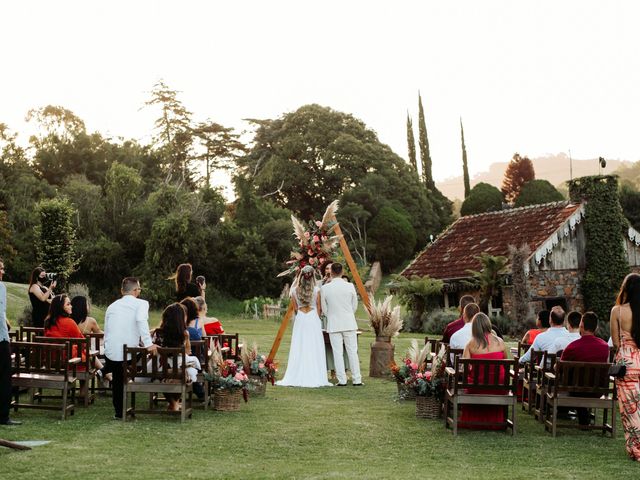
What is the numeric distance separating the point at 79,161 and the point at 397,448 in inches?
1985

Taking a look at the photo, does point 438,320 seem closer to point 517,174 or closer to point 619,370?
point 619,370

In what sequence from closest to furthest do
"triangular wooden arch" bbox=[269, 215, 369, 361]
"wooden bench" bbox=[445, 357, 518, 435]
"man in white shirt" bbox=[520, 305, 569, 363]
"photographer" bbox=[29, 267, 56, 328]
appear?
"wooden bench" bbox=[445, 357, 518, 435] → "man in white shirt" bbox=[520, 305, 569, 363] → "photographer" bbox=[29, 267, 56, 328] → "triangular wooden arch" bbox=[269, 215, 369, 361]

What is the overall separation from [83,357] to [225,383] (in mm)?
1813

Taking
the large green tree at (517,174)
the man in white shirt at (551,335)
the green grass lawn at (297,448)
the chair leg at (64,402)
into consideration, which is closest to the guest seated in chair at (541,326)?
the man in white shirt at (551,335)

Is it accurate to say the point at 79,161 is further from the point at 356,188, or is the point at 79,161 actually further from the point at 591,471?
the point at 591,471

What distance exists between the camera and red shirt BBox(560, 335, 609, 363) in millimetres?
9805

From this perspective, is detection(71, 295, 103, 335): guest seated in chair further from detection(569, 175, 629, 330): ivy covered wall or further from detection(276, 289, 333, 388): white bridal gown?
detection(569, 175, 629, 330): ivy covered wall

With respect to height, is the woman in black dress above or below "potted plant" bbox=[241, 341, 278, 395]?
above

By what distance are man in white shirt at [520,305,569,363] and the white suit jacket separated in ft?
12.4

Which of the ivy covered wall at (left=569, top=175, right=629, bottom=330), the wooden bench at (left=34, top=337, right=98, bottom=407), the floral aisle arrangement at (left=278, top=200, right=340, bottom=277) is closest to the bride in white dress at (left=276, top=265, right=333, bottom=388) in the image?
the floral aisle arrangement at (left=278, top=200, right=340, bottom=277)

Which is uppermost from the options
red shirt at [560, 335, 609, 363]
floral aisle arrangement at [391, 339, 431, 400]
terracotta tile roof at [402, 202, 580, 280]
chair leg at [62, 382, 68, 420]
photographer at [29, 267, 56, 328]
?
terracotta tile roof at [402, 202, 580, 280]

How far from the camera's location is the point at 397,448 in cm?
867

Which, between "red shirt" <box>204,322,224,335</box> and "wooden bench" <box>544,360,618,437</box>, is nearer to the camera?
"wooden bench" <box>544,360,618,437</box>

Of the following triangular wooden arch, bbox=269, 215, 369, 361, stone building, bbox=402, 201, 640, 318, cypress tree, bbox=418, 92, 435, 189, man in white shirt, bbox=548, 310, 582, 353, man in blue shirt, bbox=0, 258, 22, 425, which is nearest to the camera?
man in blue shirt, bbox=0, 258, 22, 425
